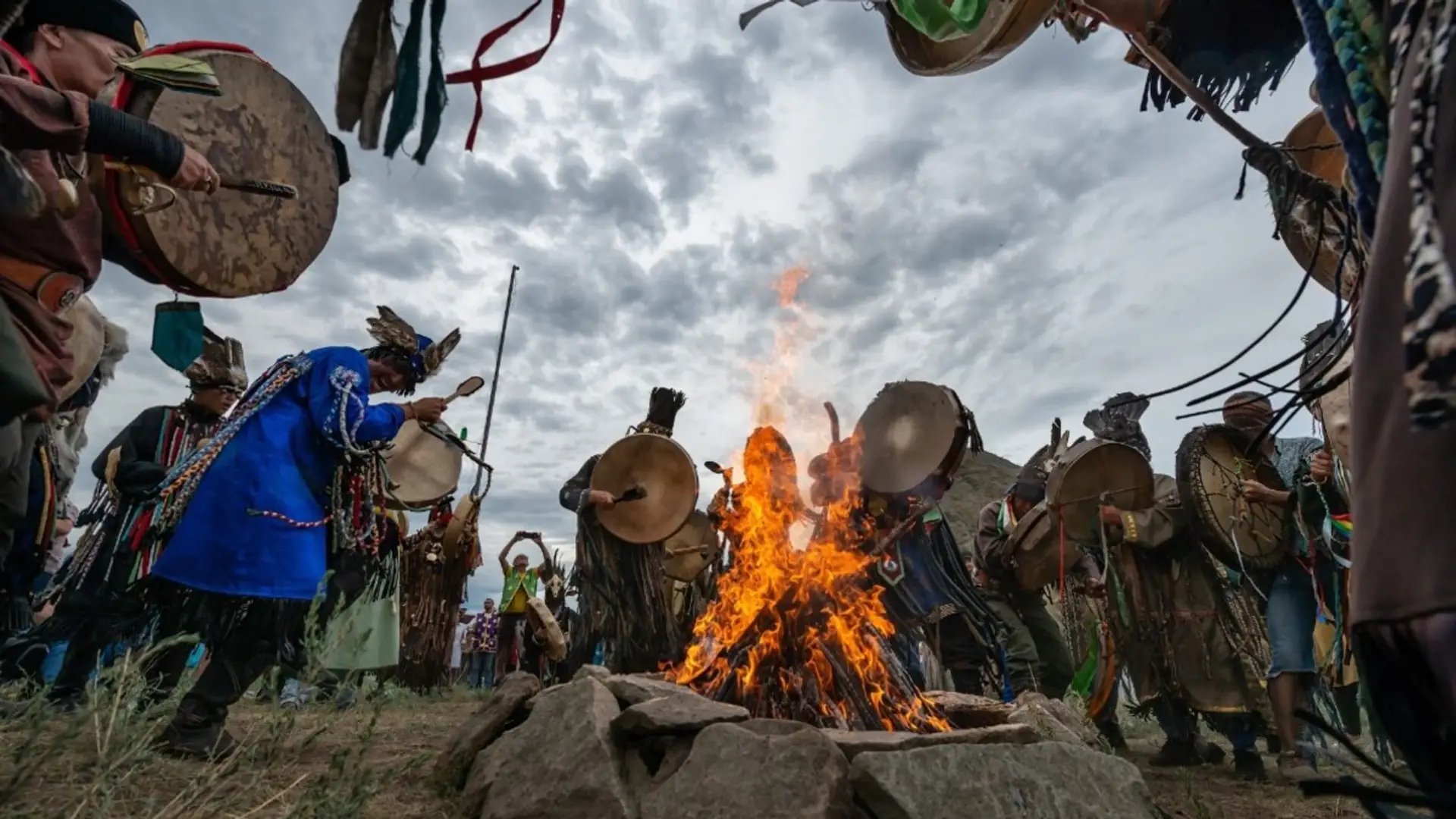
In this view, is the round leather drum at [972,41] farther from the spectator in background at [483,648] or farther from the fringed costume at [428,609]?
the spectator in background at [483,648]

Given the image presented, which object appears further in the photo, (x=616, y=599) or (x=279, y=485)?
(x=616, y=599)

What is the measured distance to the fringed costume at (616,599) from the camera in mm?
6832

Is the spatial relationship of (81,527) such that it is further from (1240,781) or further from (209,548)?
(1240,781)

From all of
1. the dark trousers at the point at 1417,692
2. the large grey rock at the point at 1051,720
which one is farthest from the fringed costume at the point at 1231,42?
the large grey rock at the point at 1051,720

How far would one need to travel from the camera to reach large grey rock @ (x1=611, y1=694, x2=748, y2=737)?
2719 millimetres

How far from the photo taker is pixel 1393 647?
2.40ft

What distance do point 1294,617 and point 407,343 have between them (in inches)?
205

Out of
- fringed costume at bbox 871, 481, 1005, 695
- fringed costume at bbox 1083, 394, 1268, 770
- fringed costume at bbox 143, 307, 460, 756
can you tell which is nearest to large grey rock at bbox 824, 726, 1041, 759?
fringed costume at bbox 143, 307, 460, 756

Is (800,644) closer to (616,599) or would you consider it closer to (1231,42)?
(1231,42)

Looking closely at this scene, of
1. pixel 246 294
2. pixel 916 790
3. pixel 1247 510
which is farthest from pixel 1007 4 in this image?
pixel 1247 510

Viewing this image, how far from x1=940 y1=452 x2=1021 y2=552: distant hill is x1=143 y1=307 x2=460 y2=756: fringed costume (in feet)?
60.5

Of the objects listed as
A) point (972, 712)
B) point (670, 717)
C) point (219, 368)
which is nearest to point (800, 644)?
point (972, 712)

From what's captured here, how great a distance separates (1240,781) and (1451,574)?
196 inches

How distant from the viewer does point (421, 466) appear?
6078 millimetres
